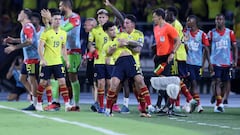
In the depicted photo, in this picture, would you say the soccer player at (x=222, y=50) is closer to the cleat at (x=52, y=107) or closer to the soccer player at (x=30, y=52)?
the cleat at (x=52, y=107)

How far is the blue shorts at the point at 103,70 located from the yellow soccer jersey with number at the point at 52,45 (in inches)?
37.2

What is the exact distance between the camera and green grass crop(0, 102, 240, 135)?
14367 mm

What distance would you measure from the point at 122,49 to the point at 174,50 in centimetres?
149

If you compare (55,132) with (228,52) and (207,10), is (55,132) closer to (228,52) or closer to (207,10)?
(228,52)

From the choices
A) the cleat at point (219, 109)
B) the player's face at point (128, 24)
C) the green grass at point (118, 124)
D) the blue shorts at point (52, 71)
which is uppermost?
the player's face at point (128, 24)

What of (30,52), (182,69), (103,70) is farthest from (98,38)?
(182,69)

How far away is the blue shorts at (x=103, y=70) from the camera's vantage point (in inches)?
802

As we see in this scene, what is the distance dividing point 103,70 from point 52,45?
1.29m

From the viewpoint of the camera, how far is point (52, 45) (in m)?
19.8

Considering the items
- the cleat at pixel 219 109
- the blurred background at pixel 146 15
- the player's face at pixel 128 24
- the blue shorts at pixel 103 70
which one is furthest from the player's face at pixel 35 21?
the blurred background at pixel 146 15

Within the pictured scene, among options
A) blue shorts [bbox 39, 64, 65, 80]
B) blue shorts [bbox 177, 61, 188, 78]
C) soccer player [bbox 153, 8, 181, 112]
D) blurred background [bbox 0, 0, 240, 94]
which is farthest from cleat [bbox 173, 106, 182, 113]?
blurred background [bbox 0, 0, 240, 94]

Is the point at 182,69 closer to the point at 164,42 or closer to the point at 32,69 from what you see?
the point at 164,42

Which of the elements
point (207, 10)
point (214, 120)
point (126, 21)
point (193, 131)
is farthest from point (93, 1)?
point (193, 131)

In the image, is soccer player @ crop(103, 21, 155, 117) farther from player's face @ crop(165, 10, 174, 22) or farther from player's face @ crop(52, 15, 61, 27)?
player's face @ crop(165, 10, 174, 22)
